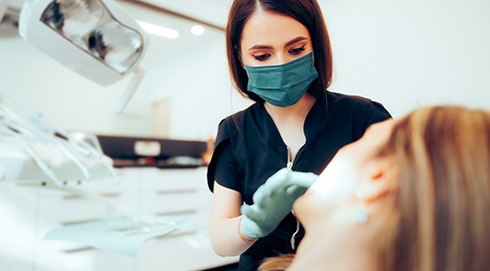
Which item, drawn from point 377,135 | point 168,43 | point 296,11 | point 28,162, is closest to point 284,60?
point 296,11

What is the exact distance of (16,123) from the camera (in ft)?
2.65

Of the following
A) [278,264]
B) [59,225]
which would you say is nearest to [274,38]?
[278,264]

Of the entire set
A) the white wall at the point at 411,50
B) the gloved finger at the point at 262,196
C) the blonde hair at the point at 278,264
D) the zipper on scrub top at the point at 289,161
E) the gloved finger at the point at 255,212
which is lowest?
the blonde hair at the point at 278,264

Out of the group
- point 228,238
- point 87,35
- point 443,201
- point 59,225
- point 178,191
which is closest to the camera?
point 443,201

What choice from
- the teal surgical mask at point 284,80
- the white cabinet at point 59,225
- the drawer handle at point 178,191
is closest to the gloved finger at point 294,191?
the teal surgical mask at point 284,80

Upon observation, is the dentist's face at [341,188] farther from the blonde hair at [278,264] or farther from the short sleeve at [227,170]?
the short sleeve at [227,170]

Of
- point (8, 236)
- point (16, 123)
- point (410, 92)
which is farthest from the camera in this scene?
point (8, 236)

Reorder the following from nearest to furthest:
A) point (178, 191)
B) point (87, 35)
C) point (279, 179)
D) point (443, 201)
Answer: point (443, 201)
point (279, 179)
point (87, 35)
point (178, 191)

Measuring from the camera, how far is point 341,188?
271 mm

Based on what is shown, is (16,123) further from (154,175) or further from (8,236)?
(154,175)

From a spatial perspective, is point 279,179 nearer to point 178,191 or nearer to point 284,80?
point 284,80

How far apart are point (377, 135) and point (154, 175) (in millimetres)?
2079

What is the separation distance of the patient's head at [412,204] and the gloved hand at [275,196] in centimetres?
7

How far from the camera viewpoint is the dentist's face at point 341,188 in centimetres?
26
